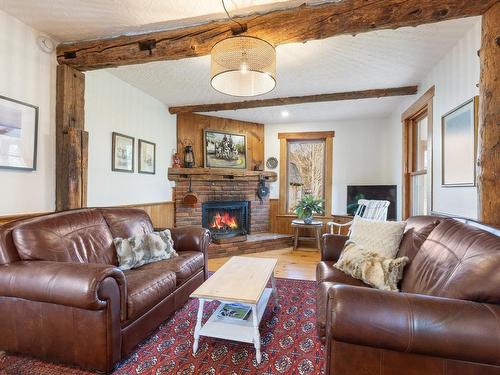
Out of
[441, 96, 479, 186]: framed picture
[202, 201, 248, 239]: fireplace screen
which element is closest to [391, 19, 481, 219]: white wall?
[441, 96, 479, 186]: framed picture

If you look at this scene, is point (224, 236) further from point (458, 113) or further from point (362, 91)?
point (458, 113)

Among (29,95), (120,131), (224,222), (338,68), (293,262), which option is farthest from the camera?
(224,222)

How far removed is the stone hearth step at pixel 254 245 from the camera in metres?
4.32

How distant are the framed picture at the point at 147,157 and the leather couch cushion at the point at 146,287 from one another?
1892 mm

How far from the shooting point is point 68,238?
204 centimetres

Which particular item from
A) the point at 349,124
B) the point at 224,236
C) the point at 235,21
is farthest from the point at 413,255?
the point at 349,124

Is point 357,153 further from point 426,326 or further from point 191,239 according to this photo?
point 426,326

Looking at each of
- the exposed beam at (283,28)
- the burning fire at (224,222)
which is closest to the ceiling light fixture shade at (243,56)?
the exposed beam at (283,28)

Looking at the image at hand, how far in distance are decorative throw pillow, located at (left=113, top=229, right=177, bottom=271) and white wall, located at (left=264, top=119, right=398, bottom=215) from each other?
3509 millimetres

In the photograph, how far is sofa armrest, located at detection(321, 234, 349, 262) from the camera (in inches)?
96.7

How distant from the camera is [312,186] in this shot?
210 inches

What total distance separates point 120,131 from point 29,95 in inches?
42.1

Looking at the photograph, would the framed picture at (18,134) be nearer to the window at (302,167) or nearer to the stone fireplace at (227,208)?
the stone fireplace at (227,208)

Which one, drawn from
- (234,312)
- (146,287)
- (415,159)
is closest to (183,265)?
(146,287)
